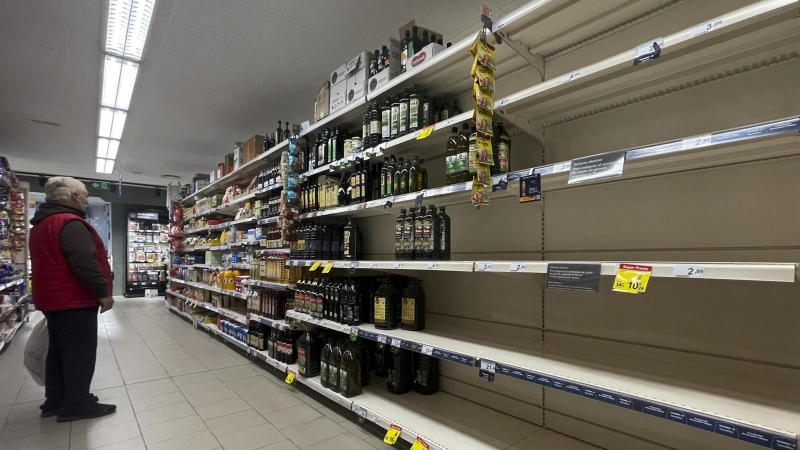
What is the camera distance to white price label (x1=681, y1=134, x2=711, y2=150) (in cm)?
133

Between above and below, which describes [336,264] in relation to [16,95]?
below

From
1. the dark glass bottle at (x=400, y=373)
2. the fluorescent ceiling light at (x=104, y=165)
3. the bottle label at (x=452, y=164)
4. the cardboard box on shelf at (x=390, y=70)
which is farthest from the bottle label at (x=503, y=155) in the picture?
the fluorescent ceiling light at (x=104, y=165)

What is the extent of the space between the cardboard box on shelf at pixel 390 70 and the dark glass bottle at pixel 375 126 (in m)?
0.14

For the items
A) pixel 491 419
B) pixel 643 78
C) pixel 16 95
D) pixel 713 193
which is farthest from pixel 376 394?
pixel 16 95

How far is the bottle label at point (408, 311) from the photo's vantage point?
272cm

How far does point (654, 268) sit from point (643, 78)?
998mm

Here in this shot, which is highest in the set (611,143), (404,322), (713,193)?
(611,143)

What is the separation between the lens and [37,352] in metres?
3.16

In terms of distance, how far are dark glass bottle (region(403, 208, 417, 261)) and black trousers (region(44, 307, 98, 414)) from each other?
2637mm

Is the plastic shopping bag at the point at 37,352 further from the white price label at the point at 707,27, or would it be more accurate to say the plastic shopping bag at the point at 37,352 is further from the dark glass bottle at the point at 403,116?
the white price label at the point at 707,27

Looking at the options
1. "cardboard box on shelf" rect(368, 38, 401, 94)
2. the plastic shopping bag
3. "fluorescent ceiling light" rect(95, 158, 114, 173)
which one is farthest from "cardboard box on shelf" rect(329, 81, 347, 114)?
"fluorescent ceiling light" rect(95, 158, 114, 173)

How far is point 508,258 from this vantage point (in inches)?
102

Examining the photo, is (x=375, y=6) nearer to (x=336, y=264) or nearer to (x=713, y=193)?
(x=336, y=264)

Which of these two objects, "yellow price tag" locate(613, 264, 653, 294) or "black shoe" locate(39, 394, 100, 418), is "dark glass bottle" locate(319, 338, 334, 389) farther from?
"yellow price tag" locate(613, 264, 653, 294)
